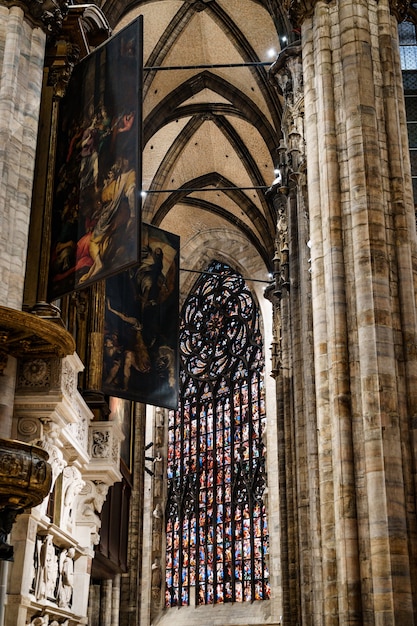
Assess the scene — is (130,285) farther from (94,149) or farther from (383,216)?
(383,216)

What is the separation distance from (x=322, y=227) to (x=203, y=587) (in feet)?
66.5

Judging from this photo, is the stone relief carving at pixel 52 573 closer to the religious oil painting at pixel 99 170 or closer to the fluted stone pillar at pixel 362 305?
the religious oil painting at pixel 99 170

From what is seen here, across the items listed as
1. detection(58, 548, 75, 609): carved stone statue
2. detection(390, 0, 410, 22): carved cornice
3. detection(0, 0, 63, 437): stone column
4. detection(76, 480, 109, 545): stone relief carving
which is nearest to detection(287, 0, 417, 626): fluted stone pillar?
detection(390, 0, 410, 22): carved cornice

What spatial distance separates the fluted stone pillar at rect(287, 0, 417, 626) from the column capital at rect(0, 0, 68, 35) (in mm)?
3463

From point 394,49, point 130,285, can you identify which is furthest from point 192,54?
point 394,49

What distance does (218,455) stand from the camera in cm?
3000

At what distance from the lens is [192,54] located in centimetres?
2536

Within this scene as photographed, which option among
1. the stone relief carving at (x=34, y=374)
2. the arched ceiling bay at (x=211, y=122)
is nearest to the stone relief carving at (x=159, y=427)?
the arched ceiling bay at (x=211, y=122)

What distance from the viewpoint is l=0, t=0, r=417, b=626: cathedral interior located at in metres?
9.13

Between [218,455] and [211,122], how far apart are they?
1036 cm

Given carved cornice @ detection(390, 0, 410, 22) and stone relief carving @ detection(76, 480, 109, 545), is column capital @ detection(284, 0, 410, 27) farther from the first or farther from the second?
stone relief carving @ detection(76, 480, 109, 545)

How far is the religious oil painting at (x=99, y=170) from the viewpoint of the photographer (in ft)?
36.1

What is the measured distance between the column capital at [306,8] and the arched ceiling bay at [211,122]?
922 cm

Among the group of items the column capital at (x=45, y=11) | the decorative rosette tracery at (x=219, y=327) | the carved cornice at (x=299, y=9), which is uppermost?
the decorative rosette tracery at (x=219, y=327)
